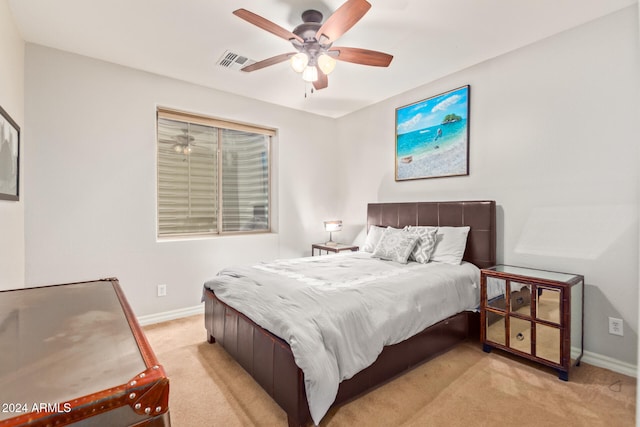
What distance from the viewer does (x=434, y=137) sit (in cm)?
338

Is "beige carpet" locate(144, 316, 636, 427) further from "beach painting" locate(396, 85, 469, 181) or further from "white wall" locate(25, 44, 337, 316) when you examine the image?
"beach painting" locate(396, 85, 469, 181)

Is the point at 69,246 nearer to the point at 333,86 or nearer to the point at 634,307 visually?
the point at 333,86

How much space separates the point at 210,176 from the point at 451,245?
3003 mm

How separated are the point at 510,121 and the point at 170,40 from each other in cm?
318

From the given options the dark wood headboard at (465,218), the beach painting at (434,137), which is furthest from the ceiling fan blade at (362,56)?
the dark wood headboard at (465,218)

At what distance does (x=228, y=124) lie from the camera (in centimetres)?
382

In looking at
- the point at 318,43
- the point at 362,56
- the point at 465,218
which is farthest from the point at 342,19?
the point at 465,218

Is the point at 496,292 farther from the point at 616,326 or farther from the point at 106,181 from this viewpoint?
the point at 106,181

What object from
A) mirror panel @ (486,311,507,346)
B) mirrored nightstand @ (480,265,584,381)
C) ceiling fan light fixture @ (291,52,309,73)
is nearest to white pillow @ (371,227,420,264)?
mirrored nightstand @ (480,265,584,381)

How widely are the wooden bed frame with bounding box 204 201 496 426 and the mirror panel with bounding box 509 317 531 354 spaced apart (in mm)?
365

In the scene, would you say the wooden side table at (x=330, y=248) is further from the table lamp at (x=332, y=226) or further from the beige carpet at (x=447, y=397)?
the beige carpet at (x=447, y=397)

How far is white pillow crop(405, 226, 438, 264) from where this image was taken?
114 inches

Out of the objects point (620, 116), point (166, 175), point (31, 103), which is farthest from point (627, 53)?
point (31, 103)

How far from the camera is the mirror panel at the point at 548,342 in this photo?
2.09 meters
